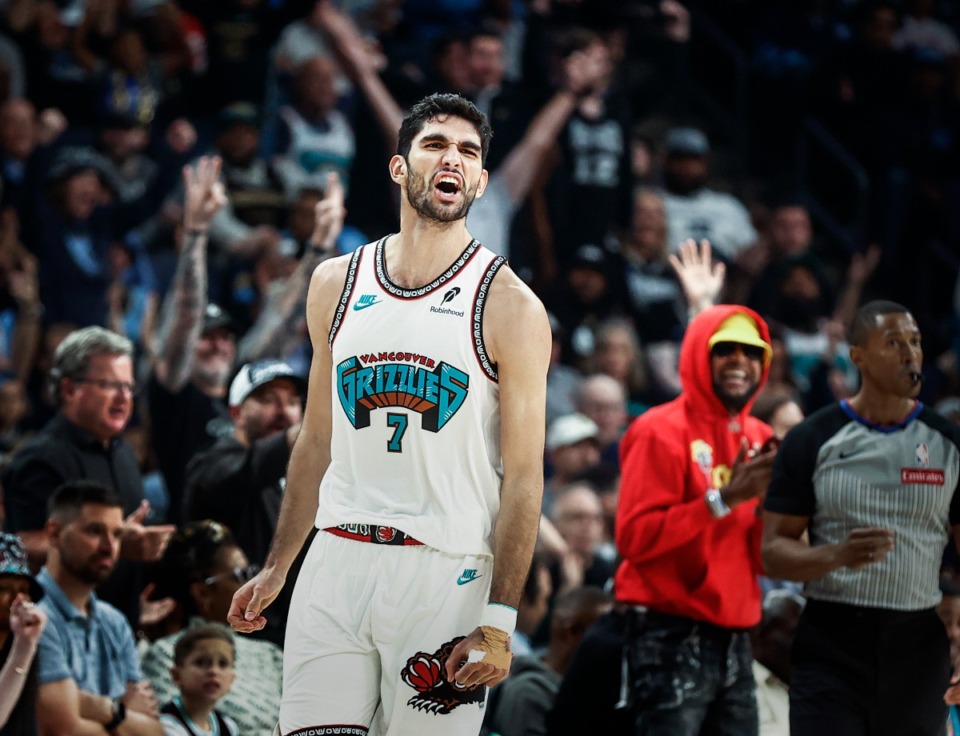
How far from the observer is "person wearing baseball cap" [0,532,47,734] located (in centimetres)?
491

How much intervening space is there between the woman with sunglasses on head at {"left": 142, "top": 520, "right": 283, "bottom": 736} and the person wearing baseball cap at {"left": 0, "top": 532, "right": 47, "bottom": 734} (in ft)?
2.53

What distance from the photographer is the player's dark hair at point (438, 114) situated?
398 centimetres

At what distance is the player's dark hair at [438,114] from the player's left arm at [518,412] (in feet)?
1.40

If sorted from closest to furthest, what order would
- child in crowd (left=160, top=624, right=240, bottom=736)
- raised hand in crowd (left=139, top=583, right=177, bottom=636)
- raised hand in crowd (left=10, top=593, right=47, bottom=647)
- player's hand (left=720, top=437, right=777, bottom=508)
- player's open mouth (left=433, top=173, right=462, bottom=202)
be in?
player's open mouth (left=433, top=173, right=462, bottom=202)
raised hand in crowd (left=10, top=593, right=47, bottom=647)
player's hand (left=720, top=437, right=777, bottom=508)
child in crowd (left=160, top=624, right=240, bottom=736)
raised hand in crowd (left=139, top=583, right=177, bottom=636)

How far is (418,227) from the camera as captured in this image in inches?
157

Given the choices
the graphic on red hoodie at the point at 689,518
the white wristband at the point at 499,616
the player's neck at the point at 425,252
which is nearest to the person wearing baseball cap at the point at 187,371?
the graphic on red hoodie at the point at 689,518

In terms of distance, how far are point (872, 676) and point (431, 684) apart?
1.66m

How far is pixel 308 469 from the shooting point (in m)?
4.11

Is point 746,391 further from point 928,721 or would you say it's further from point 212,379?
point 212,379

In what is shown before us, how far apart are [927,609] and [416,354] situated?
200 cm

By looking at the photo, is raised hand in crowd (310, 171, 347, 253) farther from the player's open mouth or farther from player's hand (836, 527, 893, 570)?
player's hand (836, 527, 893, 570)

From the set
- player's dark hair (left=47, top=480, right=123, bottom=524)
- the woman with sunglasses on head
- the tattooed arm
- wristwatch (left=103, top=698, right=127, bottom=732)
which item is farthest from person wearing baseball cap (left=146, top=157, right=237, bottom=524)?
wristwatch (left=103, top=698, right=127, bottom=732)

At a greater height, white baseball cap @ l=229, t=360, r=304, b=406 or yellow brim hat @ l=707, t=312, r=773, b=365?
yellow brim hat @ l=707, t=312, r=773, b=365

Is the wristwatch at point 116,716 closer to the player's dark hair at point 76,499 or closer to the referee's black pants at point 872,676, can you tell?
the player's dark hair at point 76,499
